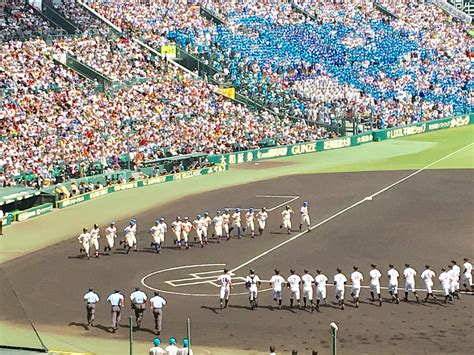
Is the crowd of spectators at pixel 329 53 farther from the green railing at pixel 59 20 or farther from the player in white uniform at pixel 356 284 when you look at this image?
the player in white uniform at pixel 356 284

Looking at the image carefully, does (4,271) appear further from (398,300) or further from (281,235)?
(398,300)

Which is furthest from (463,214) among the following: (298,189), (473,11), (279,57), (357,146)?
(473,11)

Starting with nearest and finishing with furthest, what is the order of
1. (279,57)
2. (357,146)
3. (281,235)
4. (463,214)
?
(281,235) < (463,214) < (357,146) < (279,57)

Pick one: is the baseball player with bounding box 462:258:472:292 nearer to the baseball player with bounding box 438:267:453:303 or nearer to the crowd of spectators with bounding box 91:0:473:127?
the baseball player with bounding box 438:267:453:303

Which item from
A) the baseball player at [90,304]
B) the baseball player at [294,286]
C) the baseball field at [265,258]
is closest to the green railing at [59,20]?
the baseball field at [265,258]

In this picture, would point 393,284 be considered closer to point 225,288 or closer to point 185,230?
point 225,288

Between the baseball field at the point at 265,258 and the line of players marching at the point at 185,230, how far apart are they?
1.64 ft

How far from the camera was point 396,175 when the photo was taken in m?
56.1

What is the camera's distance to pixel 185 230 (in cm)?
3862

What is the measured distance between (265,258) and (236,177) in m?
19.7

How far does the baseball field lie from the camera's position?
27.1 metres

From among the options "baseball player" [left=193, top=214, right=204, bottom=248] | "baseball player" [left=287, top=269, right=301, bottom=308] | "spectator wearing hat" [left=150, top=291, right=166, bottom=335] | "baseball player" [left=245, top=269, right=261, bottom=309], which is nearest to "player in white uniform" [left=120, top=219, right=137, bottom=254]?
"baseball player" [left=193, top=214, right=204, bottom=248]

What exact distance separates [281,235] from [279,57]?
37.0m

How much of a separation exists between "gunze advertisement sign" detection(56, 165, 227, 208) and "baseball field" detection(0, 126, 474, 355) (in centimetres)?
62
